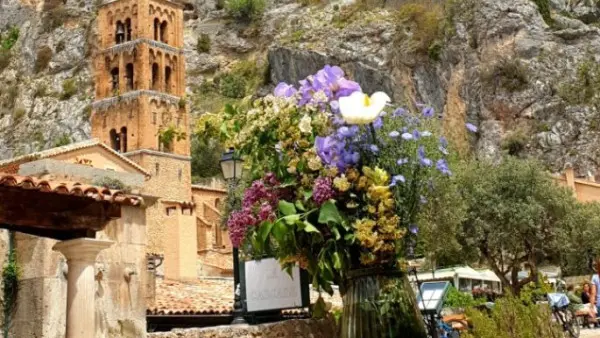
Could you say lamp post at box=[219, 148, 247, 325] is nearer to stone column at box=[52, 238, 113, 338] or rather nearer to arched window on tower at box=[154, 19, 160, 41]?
stone column at box=[52, 238, 113, 338]

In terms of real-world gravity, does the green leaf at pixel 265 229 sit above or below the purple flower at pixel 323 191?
below

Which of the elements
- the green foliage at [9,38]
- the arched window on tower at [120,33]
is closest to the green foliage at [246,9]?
the green foliage at [9,38]

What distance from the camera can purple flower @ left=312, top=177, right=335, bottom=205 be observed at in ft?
13.5

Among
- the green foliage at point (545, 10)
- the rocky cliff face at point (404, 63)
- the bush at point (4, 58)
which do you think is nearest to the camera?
the rocky cliff face at point (404, 63)

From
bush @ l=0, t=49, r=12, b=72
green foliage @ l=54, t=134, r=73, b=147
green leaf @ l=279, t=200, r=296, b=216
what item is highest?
bush @ l=0, t=49, r=12, b=72

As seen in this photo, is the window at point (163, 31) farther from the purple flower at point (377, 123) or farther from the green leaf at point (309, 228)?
the green leaf at point (309, 228)

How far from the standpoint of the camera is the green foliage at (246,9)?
75.4 m

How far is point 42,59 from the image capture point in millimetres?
76000

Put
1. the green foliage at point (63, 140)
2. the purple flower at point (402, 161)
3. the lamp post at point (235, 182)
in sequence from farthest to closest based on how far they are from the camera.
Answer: the green foliage at point (63, 140) → the lamp post at point (235, 182) → the purple flower at point (402, 161)

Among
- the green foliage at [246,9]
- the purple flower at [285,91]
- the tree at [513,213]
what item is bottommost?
the purple flower at [285,91]

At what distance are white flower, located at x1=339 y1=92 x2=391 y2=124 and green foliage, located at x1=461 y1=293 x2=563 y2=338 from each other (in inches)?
74.7

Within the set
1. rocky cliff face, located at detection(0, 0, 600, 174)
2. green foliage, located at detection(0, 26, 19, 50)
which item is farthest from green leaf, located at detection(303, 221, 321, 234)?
green foliage, located at detection(0, 26, 19, 50)

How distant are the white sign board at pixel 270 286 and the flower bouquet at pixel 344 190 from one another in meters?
2.25

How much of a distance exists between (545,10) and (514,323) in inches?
2133
